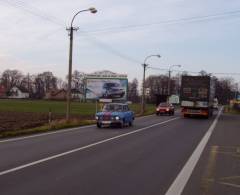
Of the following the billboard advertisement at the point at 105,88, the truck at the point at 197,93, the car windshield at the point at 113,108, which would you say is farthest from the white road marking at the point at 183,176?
the billboard advertisement at the point at 105,88

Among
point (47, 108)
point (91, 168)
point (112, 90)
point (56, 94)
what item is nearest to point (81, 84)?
point (56, 94)

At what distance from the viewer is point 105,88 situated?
48.1 meters

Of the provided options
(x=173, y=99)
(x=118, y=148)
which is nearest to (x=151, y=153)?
(x=118, y=148)

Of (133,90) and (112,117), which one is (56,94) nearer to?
(133,90)

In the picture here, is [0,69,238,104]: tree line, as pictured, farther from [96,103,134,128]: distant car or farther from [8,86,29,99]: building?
[96,103,134,128]: distant car

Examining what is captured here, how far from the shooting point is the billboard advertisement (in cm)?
4794

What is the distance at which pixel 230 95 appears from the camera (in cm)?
17938

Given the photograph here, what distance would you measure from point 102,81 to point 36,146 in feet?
106

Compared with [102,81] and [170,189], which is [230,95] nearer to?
[102,81]

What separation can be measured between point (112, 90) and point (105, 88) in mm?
1411

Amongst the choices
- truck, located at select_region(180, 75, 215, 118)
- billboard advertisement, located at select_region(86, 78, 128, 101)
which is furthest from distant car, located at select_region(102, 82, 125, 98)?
truck, located at select_region(180, 75, 215, 118)

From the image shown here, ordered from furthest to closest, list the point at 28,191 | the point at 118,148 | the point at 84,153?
the point at 118,148, the point at 84,153, the point at 28,191

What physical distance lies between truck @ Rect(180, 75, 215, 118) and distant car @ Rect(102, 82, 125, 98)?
7.69 meters

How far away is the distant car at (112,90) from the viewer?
158ft
